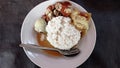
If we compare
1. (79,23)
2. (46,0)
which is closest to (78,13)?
(79,23)

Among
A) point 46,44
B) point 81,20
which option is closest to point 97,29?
point 81,20

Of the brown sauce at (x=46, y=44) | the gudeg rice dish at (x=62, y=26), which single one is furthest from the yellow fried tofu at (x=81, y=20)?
the brown sauce at (x=46, y=44)

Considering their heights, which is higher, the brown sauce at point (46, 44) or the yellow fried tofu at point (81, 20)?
the yellow fried tofu at point (81, 20)

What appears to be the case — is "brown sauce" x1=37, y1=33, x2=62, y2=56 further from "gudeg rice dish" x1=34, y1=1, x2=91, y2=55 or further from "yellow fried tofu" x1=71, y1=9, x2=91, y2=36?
"yellow fried tofu" x1=71, y1=9, x2=91, y2=36

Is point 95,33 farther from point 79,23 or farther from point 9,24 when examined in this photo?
point 9,24

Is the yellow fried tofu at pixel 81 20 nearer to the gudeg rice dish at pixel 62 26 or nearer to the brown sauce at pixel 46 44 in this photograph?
the gudeg rice dish at pixel 62 26

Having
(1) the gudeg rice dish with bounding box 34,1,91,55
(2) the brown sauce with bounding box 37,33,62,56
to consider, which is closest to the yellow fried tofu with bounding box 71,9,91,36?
(1) the gudeg rice dish with bounding box 34,1,91,55
